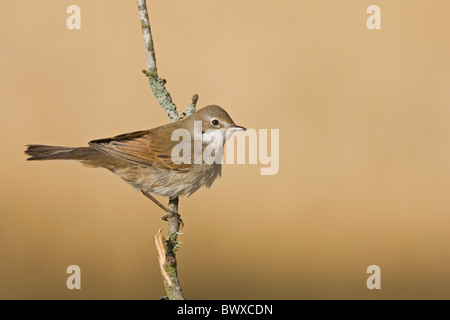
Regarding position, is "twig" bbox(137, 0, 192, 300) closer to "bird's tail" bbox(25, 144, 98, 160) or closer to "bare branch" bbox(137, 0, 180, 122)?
"bare branch" bbox(137, 0, 180, 122)

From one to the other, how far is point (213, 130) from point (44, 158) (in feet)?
3.28

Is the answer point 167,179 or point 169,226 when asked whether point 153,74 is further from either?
point 169,226

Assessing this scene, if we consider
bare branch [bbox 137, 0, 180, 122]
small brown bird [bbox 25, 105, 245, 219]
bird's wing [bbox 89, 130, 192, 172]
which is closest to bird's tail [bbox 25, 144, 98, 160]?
small brown bird [bbox 25, 105, 245, 219]

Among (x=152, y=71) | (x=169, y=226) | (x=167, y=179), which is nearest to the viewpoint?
(x=169, y=226)

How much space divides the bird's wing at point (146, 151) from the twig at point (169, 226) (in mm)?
196

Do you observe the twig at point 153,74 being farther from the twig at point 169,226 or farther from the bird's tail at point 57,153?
the bird's tail at point 57,153

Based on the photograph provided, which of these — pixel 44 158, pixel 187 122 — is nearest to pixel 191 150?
pixel 187 122

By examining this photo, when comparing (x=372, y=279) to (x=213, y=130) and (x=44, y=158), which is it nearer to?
(x=213, y=130)

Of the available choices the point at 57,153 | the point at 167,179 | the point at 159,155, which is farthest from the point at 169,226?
the point at 57,153

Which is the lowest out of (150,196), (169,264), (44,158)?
(169,264)

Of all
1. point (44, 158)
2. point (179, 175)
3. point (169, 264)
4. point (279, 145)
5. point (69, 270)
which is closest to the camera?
point (169, 264)

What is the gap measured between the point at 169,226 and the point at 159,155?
0.57m

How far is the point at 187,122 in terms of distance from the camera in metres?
3.02

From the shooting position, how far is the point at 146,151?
3.04m
